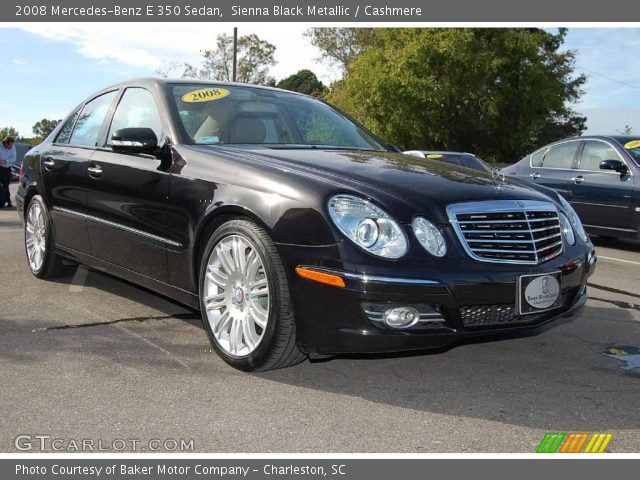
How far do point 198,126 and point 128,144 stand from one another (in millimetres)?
456

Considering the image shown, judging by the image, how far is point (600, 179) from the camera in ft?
31.6

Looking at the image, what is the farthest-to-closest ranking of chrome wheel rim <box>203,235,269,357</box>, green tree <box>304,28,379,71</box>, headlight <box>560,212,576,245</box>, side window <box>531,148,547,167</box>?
green tree <box>304,28,379,71</box>, side window <box>531,148,547,167</box>, headlight <box>560,212,576,245</box>, chrome wheel rim <box>203,235,269,357</box>

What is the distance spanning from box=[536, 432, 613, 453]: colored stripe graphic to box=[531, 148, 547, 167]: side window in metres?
8.02

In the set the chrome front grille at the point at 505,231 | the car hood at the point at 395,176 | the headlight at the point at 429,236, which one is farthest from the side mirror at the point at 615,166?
the headlight at the point at 429,236

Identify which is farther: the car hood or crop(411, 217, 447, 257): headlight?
the car hood

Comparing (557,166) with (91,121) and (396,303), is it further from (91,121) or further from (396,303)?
(396,303)

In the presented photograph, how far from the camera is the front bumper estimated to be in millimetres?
3375

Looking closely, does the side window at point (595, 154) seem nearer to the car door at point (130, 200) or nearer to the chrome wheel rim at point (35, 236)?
the car door at point (130, 200)

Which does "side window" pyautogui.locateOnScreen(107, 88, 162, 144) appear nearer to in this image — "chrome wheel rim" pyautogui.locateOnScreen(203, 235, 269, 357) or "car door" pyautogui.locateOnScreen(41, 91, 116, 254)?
"car door" pyautogui.locateOnScreen(41, 91, 116, 254)

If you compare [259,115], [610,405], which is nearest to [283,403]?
[610,405]

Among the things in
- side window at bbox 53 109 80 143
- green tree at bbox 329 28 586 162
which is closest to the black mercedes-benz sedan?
side window at bbox 53 109 80 143

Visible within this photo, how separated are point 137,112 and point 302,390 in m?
2.42

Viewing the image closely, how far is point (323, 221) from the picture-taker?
3.48 m

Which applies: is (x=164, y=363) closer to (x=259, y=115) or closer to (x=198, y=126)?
(x=198, y=126)
